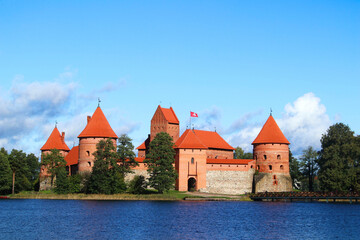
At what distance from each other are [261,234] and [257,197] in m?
21.0

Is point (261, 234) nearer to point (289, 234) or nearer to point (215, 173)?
point (289, 234)

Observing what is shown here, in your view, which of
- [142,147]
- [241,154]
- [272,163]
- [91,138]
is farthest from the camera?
[241,154]

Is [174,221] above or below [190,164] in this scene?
below

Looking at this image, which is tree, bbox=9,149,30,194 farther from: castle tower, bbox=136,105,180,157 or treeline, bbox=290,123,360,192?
treeline, bbox=290,123,360,192

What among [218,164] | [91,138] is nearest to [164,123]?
[218,164]

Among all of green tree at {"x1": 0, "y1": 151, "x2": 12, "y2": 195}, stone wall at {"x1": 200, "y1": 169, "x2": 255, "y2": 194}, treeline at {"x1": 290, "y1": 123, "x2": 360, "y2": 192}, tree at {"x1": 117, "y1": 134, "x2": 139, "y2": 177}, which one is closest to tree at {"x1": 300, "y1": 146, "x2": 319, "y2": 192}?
treeline at {"x1": 290, "y1": 123, "x2": 360, "y2": 192}

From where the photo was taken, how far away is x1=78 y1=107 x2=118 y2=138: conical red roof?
49.2m

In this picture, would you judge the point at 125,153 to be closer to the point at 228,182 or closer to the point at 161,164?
the point at 161,164

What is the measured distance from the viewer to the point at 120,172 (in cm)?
4503

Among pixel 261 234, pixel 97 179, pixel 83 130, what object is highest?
pixel 83 130

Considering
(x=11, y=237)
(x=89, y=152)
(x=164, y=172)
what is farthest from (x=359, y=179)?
(x=11, y=237)

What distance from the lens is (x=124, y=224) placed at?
27375 mm

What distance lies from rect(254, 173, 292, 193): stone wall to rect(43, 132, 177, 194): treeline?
9.69m

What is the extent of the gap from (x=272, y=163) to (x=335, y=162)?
629 centimetres
